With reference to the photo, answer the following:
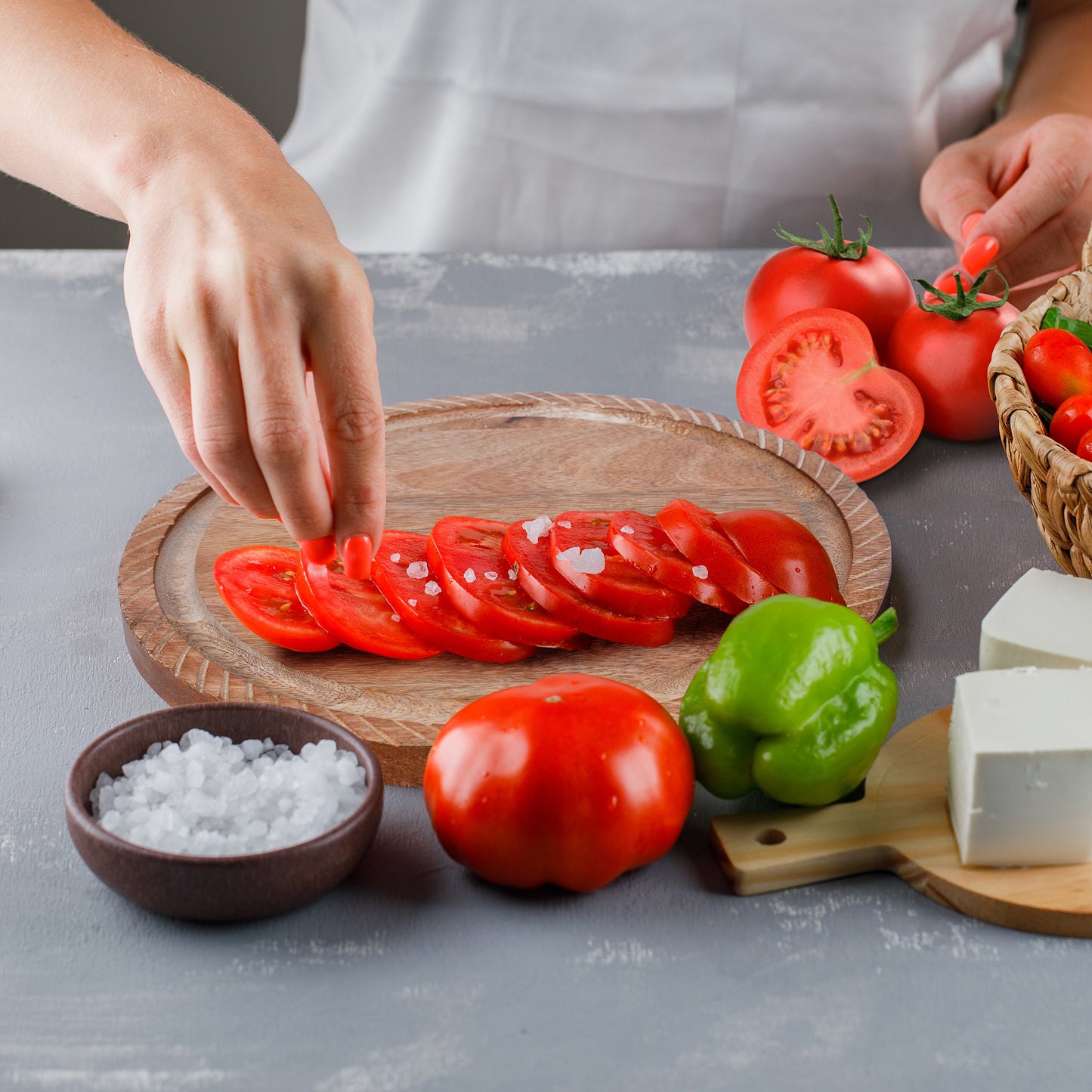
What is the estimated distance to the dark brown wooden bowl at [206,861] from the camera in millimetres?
856

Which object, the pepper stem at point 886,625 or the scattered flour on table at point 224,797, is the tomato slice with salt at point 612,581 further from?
the scattered flour on table at point 224,797

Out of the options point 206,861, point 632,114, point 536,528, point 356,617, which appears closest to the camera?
point 206,861

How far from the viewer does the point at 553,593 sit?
1.24 m

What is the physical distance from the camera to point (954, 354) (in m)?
1.67

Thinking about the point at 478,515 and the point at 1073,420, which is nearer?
the point at 1073,420

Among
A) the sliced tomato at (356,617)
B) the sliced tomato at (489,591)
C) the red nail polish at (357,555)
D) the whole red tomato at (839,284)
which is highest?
the whole red tomato at (839,284)

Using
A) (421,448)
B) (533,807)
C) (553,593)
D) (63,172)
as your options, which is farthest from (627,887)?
(63,172)

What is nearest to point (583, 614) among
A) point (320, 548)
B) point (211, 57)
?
point (320, 548)

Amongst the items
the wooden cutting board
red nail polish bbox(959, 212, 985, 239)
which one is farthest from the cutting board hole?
red nail polish bbox(959, 212, 985, 239)

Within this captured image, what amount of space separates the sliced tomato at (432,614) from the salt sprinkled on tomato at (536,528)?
0.39 feet

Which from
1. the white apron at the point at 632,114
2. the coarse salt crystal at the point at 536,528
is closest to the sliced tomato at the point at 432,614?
the coarse salt crystal at the point at 536,528

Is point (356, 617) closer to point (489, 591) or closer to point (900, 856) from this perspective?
point (489, 591)

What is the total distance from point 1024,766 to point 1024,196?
121cm

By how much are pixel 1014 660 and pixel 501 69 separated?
165 centimetres
